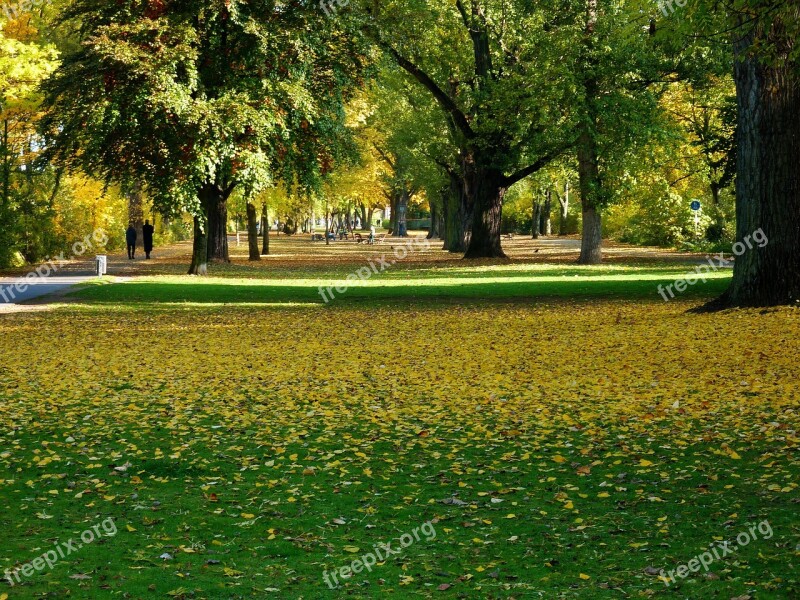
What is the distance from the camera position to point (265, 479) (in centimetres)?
847

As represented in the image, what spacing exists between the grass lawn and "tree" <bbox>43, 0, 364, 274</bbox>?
8808 millimetres

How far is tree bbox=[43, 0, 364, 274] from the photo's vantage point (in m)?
26.3

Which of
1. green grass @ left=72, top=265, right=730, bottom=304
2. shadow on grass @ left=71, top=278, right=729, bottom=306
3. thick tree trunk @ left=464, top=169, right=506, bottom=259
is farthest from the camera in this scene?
thick tree trunk @ left=464, top=169, right=506, bottom=259

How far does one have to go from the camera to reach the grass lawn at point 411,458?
242 inches

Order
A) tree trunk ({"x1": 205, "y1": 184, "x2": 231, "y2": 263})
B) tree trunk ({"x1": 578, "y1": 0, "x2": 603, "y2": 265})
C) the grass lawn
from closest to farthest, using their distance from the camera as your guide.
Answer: the grass lawn, tree trunk ({"x1": 578, "y1": 0, "x2": 603, "y2": 265}), tree trunk ({"x1": 205, "y1": 184, "x2": 231, "y2": 263})

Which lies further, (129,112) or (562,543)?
(129,112)

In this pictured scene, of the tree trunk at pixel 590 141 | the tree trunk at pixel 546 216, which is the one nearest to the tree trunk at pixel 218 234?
the tree trunk at pixel 590 141

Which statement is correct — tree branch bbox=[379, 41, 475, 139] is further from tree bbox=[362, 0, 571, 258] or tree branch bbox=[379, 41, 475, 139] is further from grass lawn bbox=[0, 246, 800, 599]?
grass lawn bbox=[0, 246, 800, 599]

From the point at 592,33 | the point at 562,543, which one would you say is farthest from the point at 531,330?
the point at 592,33

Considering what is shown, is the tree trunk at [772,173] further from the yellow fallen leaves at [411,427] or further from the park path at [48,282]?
the park path at [48,282]

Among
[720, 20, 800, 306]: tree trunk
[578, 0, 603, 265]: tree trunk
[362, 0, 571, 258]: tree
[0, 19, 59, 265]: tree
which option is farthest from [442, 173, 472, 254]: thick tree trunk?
[720, 20, 800, 306]: tree trunk

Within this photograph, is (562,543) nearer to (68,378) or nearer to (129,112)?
(68,378)

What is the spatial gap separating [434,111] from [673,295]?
1013 inches

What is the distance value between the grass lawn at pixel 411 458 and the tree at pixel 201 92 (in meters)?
8.81
